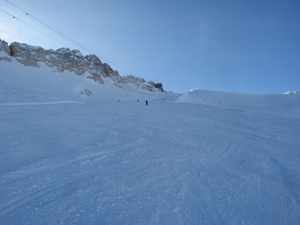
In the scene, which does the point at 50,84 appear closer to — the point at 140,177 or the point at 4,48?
the point at 4,48

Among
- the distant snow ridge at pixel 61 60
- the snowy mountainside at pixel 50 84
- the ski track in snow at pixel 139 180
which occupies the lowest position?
the ski track in snow at pixel 139 180

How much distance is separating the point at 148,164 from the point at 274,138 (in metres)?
6.95

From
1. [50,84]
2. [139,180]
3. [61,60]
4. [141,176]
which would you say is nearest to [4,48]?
[61,60]

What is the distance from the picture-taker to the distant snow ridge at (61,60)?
47381mm

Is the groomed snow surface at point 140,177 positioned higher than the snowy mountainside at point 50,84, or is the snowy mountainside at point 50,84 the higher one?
the snowy mountainside at point 50,84

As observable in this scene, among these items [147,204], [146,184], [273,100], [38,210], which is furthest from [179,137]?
[273,100]

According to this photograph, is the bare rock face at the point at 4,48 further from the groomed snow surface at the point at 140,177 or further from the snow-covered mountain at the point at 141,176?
the groomed snow surface at the point at 140,177

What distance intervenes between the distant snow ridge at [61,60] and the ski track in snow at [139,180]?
47.3 meters

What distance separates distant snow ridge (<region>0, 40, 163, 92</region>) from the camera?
47.4 m

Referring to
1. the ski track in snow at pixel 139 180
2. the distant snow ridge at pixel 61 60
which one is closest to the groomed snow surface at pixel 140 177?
the ski track in snow at pixel 139 180

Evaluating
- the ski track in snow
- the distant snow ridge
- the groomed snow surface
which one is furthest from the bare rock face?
the ski track in snow

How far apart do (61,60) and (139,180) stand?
→ 60.9m

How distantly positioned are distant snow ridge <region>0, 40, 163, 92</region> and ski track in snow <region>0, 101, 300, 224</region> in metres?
47.3

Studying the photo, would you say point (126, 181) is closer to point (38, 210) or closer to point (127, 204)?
point (127, 204)
